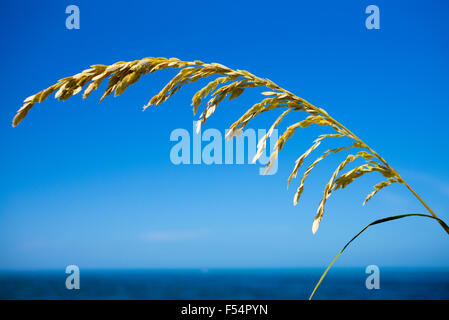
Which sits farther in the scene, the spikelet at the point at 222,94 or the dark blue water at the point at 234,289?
the dark blue water at the point at 234,289

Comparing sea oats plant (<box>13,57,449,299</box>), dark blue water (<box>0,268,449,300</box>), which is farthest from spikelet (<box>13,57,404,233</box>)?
dark blue water (<box>0,268,449,300</box>)

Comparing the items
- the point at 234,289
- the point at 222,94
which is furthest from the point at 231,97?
the point at 234,289

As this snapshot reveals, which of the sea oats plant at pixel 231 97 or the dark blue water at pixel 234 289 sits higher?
the sea oats plant at pixel 231 97

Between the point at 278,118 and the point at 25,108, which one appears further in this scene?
the point at 278,118

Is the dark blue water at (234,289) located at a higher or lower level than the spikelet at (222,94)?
lower

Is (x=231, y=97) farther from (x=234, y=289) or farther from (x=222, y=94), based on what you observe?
(x=234, y=289)

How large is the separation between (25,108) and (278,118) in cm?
44

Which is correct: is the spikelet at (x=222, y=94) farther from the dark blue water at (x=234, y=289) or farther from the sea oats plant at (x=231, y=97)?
the dark blue water at (x=234, y=289)

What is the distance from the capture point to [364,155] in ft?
2.27

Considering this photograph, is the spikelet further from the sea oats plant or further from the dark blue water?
the dark blue water

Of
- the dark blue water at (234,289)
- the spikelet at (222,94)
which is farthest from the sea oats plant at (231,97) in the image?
the dark blue water at (234,289)
